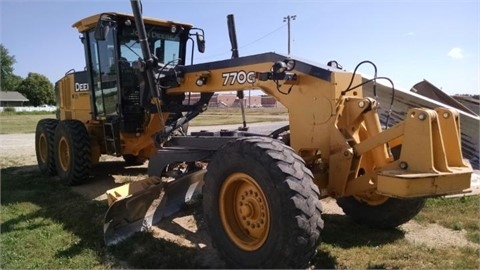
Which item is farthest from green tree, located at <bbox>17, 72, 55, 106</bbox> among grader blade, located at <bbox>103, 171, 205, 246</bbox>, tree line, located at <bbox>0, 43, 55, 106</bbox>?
grader blade, located at <bbox>103, 171, 205, 246</bbox>

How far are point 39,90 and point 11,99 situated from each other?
16.2 ft

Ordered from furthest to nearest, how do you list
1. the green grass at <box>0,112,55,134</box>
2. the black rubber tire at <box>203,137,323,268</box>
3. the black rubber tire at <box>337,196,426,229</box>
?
the green grass at <box>0,112,55,134</box>, the black rubber tire at <box>337,196,426,229</box>, the black rubber tire at <box>203,137,323,268</box>

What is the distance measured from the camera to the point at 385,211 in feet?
16.6

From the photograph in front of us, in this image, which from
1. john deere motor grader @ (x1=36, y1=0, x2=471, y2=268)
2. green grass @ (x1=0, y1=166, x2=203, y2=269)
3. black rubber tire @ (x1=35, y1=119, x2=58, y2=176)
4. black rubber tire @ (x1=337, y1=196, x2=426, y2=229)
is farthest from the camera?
black rubber tire @ (x1=35, y1=119, x2=58, y2=176)

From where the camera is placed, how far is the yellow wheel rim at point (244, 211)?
404cm

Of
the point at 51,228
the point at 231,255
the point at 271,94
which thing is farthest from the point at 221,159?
the point at 51,228

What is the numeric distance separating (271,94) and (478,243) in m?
2.84

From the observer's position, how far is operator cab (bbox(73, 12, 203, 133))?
300 inches

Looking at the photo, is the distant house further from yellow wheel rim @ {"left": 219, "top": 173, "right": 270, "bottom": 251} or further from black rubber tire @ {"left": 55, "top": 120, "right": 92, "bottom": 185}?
yellow wheel rim @ {"left": 219, "top": 173, "right": 270, "bottom": 251}

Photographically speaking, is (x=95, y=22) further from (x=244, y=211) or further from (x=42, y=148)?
(x=244, y=211)

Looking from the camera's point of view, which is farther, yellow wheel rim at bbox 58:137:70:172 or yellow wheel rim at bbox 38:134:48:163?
yellow wheel rim at bbox 38:134:48:163

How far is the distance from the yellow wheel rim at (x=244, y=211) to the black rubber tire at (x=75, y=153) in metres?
4.69

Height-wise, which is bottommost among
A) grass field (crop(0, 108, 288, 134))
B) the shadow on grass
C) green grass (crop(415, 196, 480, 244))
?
grass field (crop(0, 108, 288, 134))

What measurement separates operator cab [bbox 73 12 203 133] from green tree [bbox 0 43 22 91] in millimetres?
83470
